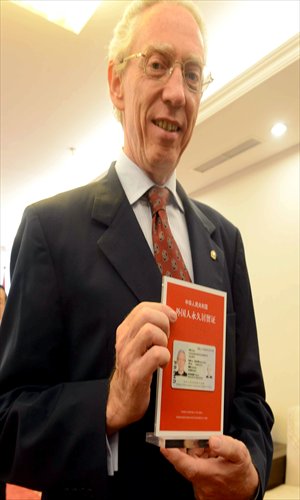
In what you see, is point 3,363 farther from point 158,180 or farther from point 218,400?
point 158,180

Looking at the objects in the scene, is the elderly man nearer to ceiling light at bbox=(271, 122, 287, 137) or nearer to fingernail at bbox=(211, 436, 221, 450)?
fingernail at bbox=(211, 436, 221, 450)

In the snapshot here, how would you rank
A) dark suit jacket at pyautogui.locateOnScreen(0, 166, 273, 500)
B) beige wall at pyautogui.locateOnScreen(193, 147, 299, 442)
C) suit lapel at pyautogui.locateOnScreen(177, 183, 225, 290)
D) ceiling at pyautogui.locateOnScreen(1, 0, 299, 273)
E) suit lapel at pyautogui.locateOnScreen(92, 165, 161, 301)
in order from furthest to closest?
beige wall at pyautogui.locateOnScreen(193, 147, 299, 442)
ceiling at pyautogui.locateOnScreen(1, 0, 299, 273)
suit lapel at pyautogui.locateOnScreen(177, 183, 225, 290)
suit lapel at pyautogui.locateOnScreen(92, 165, 161, 301)
dark suit jacket at pyautogui.locateOnScreen(0, 166, 273, 500)

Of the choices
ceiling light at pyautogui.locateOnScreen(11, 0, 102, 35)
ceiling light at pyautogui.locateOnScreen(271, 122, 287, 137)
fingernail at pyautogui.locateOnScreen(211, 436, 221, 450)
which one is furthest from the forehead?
ceiling light at pyautogui.locateOnScreen(271, 122, 287, 137)

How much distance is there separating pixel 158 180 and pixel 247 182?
4125mm

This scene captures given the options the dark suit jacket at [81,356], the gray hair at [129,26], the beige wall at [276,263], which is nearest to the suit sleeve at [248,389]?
the dark suit jacket at [81,356]

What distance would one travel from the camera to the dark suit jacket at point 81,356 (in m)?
0.75

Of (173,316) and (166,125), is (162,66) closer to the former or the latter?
(166,125)

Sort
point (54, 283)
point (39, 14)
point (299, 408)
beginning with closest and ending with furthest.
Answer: point (54, 283), point (39, 14), point (299, 408)

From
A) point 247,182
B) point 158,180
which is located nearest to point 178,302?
point 158,180

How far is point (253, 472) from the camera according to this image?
0.78m

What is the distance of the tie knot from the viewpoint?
3.42ft

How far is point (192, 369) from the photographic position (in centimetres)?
75

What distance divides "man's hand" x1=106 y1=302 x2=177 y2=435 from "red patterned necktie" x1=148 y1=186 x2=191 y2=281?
0.82 ft

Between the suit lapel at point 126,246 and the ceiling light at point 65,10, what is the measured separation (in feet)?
8.48
